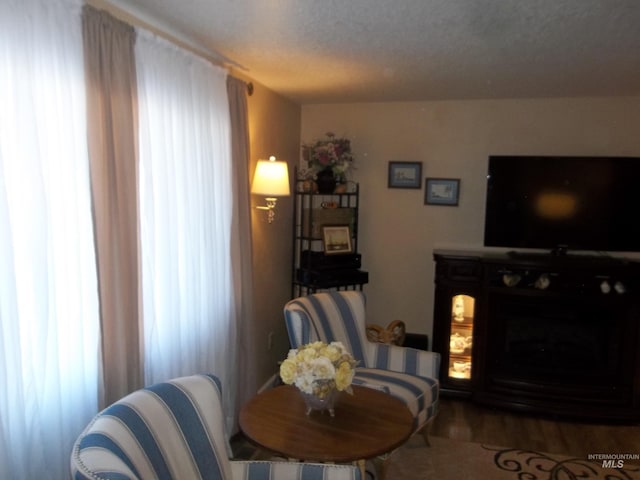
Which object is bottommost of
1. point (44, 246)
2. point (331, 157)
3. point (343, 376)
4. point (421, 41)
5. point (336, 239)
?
point (343, 376)

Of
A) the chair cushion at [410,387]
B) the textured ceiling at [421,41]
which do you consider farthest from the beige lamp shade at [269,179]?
the chair cushion at [410,387]

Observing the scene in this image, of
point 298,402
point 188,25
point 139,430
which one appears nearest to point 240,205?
point 188,25

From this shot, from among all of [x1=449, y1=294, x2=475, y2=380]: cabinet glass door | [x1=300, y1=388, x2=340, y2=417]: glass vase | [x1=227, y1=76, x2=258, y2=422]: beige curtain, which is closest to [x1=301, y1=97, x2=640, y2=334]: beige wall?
[x1=449, y1=294, x2=475, y2=380]: cabinet glass door

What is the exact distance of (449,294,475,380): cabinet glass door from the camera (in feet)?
12.9

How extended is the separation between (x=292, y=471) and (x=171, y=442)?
0.45 metres

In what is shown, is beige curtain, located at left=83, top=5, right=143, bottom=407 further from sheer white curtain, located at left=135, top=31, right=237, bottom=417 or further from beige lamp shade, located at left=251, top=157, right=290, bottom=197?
beige lamp shade, located at left=251, top=157, right=290, bottom=197

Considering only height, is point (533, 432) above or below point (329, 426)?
below

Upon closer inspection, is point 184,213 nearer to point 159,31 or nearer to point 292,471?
point 159,31

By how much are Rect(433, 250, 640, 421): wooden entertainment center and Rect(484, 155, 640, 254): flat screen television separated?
0.51ft

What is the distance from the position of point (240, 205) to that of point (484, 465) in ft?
7.16

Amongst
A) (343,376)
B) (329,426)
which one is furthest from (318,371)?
(329,426)

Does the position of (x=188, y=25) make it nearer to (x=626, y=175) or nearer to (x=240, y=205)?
(x=240, y=205)

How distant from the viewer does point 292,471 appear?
1.82m

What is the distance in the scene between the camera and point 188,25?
2375 mm
